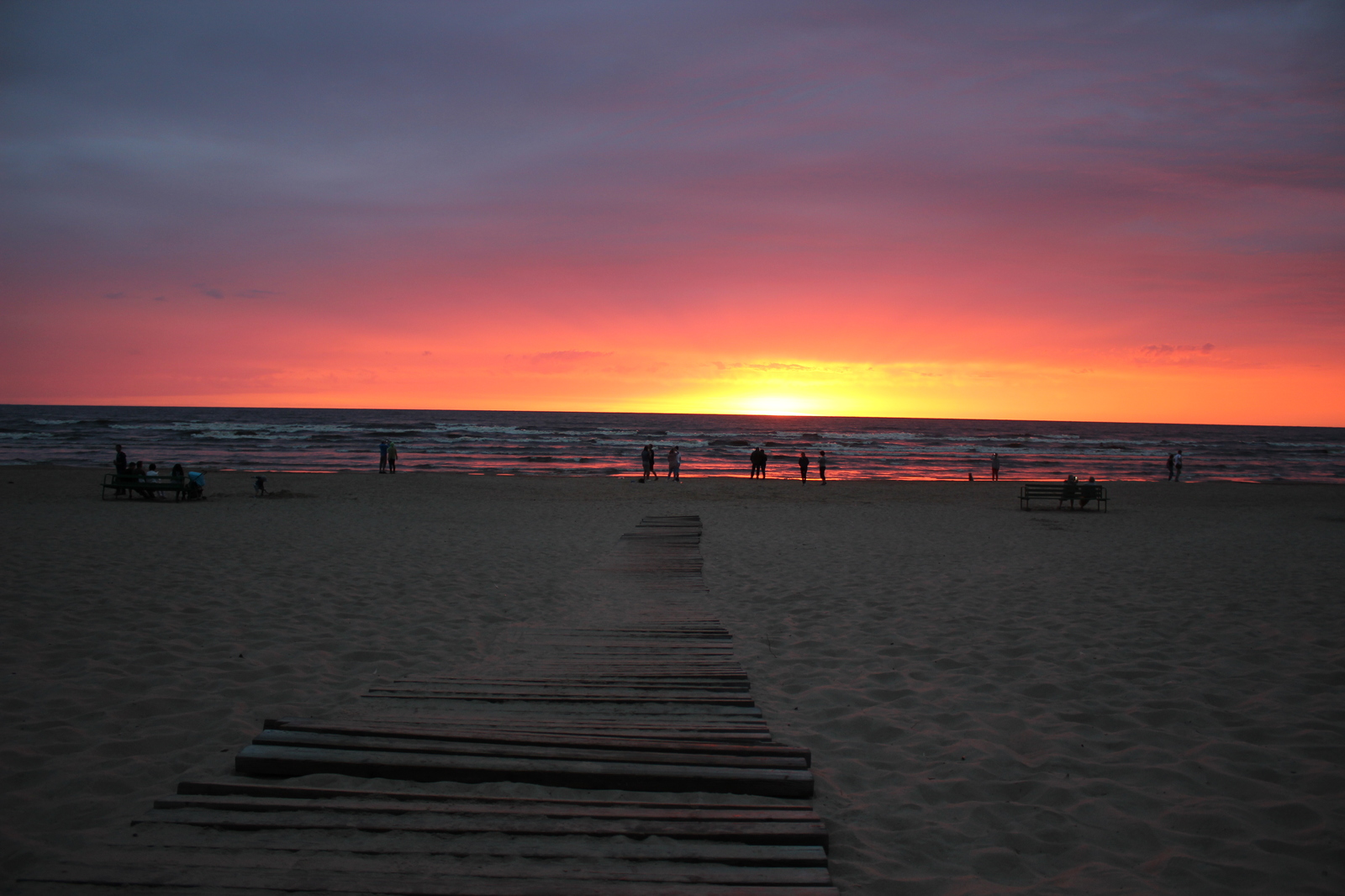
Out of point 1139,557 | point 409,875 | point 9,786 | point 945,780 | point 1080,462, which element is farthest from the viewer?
point 1080,462

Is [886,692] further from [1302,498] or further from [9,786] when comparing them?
[1302,498]

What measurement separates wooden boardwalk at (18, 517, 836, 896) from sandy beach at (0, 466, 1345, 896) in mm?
411

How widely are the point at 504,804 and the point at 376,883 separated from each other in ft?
2.35

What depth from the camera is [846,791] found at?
13.0ft

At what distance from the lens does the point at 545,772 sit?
147 inches

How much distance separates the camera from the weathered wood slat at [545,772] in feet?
12.1

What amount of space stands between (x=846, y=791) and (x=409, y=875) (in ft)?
7.58

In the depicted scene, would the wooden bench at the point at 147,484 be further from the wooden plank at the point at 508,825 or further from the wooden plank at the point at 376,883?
the wooden plank at the point at 376,883

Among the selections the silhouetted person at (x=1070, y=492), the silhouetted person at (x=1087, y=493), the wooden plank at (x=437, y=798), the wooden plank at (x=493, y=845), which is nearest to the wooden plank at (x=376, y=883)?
the wooden plank at (x=493, y=845)

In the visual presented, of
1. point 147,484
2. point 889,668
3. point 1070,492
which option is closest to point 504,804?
point 889,668

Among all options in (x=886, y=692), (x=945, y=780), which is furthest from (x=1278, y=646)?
(x=945, y=780)

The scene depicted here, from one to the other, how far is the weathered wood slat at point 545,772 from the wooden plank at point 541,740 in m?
0.19

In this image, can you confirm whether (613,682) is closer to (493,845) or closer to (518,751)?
(518,751)

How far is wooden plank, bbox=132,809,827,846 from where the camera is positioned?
317 centimetres
